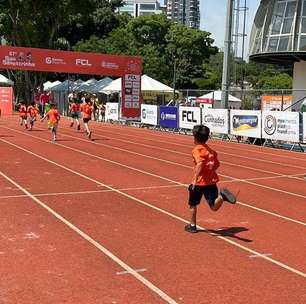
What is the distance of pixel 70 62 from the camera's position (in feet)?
140

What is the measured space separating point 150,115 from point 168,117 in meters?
2.95

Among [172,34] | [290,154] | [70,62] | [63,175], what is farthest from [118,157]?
[172,34]

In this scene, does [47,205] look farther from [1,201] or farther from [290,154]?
[290,154]

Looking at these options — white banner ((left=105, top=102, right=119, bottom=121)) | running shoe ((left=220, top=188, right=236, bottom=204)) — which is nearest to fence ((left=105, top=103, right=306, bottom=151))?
white banner ((left=105, top=102, right=119, bottom=121))

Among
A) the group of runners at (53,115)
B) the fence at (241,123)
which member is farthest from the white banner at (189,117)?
the group of runners at (53,115)

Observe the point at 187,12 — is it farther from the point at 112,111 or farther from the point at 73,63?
the point at 112,111

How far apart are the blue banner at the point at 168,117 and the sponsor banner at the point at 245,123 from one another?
564cm

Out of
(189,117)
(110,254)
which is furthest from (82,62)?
(110,254)

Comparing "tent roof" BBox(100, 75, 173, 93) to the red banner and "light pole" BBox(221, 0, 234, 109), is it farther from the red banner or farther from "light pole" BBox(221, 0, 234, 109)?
"light pole" BBox(221, 0, 234, 109)

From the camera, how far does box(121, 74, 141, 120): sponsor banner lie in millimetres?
40656

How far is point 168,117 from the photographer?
32.5 m

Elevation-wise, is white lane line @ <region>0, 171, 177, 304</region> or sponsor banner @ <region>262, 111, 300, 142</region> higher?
sponsor banner @ <region>262, 111, 300, 142</region>

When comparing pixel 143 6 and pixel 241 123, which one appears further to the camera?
pixel 143 6

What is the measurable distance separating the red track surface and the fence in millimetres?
8105
